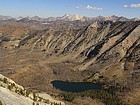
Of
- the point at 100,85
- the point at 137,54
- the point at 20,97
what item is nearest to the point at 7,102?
the point at 20,97

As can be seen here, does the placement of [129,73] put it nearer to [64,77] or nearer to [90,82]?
[90,82]

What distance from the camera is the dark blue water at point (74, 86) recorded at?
165 metres

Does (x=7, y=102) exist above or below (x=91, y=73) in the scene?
above

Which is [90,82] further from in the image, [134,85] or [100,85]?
[134,85]

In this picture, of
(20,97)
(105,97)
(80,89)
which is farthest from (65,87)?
(20,97)

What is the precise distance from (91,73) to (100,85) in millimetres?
26187

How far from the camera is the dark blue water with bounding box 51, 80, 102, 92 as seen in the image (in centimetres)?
16538

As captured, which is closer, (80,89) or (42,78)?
(80,89)

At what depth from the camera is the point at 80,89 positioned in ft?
543

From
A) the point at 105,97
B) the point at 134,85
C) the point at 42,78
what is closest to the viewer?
the point at 105,97

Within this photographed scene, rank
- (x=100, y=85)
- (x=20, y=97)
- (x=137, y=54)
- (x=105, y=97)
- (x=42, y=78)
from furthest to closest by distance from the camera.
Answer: (x=137, y=54) → (x=42, y=78) → (x=100, y=85) → (x=105, y=97) → (x=20, y=97)

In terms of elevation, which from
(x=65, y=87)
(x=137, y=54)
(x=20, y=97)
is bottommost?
(x=65, y=87)

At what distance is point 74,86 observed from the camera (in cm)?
17338

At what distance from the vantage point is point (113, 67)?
19400 centimetres
